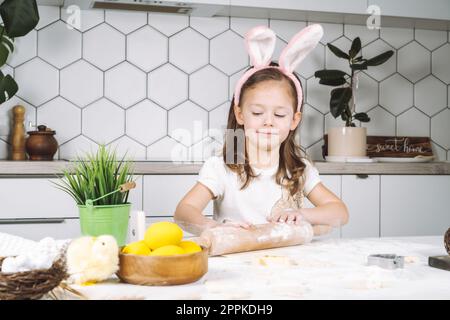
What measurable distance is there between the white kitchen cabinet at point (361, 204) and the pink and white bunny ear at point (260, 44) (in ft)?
3.16

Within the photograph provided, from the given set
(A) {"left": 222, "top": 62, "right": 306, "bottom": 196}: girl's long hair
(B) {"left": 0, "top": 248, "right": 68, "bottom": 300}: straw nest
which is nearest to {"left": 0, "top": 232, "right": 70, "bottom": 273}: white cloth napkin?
(B) {"left": 0, "top": 248, "right": 68, "bottom": 300}: straw nest

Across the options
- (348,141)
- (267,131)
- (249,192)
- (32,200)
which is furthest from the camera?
(348,141)

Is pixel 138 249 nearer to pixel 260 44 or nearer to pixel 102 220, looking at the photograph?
pixel 102 220

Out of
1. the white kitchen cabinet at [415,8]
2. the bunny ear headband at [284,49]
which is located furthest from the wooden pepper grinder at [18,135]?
the white kitchen cabinet at [415,8]

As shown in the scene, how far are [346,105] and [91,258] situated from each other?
6.86 feet

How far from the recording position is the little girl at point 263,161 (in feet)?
5.30

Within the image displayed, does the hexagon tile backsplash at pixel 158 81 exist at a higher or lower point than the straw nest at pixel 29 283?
higher

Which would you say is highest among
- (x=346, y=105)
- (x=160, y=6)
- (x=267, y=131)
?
(x=160, y=6)

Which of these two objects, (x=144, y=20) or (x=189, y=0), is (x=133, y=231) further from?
(x=144, y=20)

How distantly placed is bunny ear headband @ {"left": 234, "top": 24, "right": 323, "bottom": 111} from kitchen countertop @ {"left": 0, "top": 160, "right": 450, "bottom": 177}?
611 mm

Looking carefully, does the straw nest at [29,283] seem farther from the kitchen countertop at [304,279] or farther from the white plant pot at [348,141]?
the white plant pot at [348,141]

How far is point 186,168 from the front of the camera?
7.50 ft

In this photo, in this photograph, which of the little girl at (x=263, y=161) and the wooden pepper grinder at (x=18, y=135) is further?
the wooden pepper grinder at (x=18, y=135)

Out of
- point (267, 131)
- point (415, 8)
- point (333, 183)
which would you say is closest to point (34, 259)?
point (267, 131)
